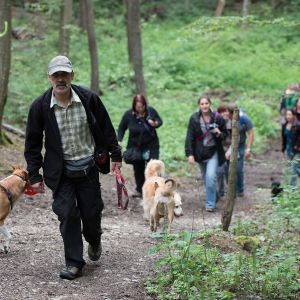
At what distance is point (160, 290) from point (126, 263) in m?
1.33

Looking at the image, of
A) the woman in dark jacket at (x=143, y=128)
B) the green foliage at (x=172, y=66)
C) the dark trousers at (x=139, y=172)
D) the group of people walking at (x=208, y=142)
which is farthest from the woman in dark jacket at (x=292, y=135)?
the dark trousers at (x=139, y=172)

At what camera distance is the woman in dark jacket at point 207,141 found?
10.3 meters

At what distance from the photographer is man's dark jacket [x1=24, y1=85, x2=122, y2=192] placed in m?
5.52

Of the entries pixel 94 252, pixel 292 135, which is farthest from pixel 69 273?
pixel 292 135

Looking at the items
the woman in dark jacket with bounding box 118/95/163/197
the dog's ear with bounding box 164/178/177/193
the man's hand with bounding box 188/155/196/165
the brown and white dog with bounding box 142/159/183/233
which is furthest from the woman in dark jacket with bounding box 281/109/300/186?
the dog's ear with bounding box 164/178/177/193

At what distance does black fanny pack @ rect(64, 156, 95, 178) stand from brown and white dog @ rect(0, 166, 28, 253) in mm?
1316

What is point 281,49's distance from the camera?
96.9 feet

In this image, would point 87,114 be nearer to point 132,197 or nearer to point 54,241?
point 54,241

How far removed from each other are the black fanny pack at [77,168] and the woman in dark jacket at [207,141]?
4836 mm

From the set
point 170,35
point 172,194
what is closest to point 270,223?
point 172,194

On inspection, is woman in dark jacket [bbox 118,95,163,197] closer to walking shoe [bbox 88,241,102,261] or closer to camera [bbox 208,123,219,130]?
camera [bbox 208,123,219,130]

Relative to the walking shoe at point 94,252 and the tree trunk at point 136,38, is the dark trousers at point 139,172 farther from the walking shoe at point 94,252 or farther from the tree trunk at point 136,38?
the tree trunk at point 136,38

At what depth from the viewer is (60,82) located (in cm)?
540

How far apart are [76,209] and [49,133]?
80cm
